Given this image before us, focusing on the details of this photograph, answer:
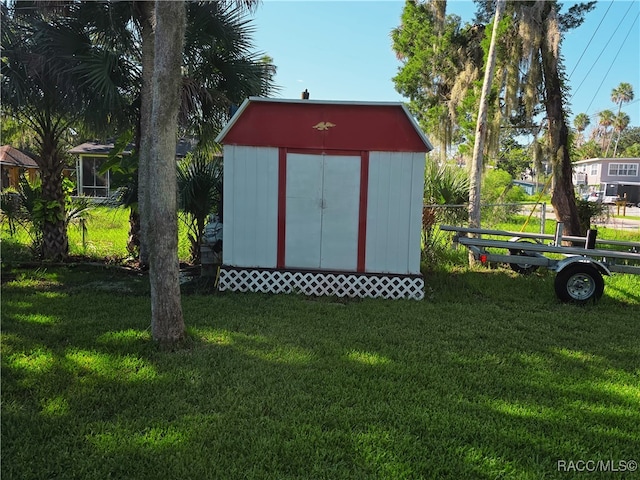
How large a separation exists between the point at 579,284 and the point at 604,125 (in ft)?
248

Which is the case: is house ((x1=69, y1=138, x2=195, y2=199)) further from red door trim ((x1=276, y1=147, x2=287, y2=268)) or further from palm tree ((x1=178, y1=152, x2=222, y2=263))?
red door trim ((x1=276, y1=147, x2=287, y2=268))

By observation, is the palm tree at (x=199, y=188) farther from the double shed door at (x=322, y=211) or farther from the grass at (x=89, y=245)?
the double shed door at (x=322, y=211)

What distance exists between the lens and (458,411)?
3359 mm

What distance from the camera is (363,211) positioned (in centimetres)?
690

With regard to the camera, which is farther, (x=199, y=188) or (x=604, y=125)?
(x=604, y=125)

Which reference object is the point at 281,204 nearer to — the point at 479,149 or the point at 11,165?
the point at 479,149

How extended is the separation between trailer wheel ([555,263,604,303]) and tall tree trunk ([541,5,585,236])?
3.72m

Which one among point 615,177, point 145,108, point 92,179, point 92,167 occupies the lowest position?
point 92,179

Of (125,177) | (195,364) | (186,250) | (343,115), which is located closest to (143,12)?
(125,177)

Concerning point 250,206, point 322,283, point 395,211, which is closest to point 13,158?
point 250,206

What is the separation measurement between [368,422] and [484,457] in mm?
744

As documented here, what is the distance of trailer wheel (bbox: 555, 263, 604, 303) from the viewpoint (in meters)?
6.59

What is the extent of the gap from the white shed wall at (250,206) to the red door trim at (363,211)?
1.24 m

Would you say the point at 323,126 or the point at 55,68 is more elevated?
the point at 55,68
